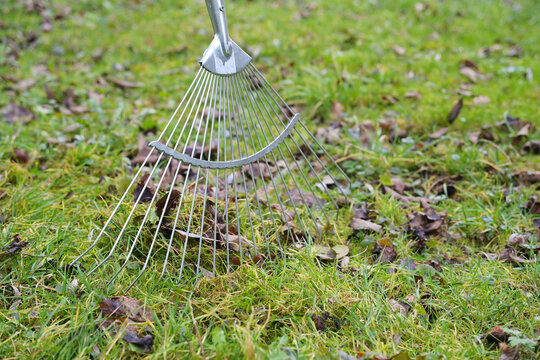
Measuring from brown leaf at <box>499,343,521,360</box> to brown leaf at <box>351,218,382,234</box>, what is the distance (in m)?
0.73

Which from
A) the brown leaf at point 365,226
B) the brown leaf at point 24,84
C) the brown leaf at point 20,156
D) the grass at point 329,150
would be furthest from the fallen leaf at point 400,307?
the brown leaf at point 24,84

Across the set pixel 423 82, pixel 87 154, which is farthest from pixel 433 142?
pixel 87 154

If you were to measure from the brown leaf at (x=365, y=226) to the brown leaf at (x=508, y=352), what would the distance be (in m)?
0.73

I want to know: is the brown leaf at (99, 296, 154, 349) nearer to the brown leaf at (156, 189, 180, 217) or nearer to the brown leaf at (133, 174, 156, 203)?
the brown leaf at (156, 189, 180, 217)

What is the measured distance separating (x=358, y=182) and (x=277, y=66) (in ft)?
5.50

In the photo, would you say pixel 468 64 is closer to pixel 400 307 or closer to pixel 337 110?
pixel 337 110

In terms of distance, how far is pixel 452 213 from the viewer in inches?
89.5

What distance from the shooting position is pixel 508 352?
4.98ft

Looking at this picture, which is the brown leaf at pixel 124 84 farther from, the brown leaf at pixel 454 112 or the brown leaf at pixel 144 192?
the brown leaf at pixel 454 112

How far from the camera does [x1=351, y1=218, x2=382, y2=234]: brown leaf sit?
83.8 inches

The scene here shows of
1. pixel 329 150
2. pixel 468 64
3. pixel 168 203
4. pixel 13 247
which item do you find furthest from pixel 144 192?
pixel 468 64

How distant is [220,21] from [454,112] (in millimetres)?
1783

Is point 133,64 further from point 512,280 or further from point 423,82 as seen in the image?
point 512,280

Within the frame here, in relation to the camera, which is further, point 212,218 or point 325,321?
point 212,218
